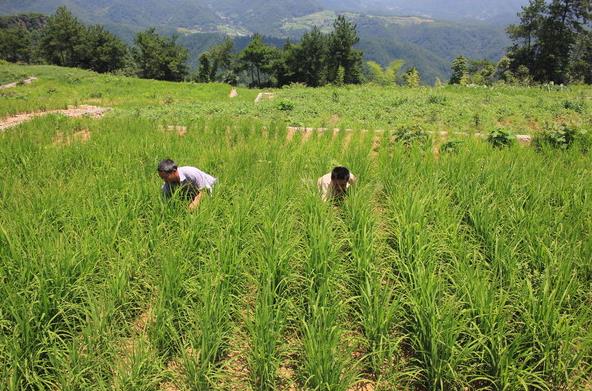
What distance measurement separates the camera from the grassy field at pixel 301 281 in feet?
8.16

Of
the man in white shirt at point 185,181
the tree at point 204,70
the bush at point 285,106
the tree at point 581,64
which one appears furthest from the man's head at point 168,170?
the tree at point 204,70

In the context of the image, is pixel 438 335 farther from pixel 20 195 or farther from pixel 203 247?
pixel 20 195

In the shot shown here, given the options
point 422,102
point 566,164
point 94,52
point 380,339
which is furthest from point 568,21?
point 94,52

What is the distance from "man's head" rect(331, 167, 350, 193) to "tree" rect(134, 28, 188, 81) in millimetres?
58199

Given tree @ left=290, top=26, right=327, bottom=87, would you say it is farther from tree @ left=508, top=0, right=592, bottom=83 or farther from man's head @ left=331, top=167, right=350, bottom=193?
man's head @ left=331, top=167, right=350, bottom=193

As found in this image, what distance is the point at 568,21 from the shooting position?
3522 centimetres

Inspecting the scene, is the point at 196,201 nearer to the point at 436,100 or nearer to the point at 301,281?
the point at 301,281

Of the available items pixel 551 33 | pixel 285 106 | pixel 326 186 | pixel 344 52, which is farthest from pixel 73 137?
pixel 344 52

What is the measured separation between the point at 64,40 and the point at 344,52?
4028 cm

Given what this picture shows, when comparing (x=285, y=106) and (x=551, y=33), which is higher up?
(x=551, y=33)

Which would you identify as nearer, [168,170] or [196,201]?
[168,170]

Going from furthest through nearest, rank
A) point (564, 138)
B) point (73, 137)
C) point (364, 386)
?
point (73, 137) → point (564, 138) → point (364, 386)

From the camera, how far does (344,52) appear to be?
52.8 meters

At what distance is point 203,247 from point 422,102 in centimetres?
1318
